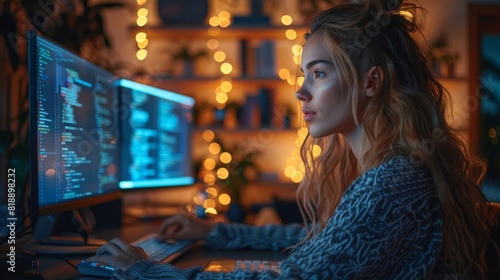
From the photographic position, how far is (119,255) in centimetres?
108

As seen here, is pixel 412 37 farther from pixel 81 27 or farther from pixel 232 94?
pixel 232 94

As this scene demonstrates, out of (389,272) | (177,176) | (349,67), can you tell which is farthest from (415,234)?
(177,176)

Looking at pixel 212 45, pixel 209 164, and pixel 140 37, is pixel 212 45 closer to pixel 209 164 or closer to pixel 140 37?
pixel 140 37

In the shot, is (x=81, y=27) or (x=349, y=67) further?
(x=81, y=27)

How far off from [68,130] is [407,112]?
72 centimetres

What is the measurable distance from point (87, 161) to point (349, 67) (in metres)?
0.68

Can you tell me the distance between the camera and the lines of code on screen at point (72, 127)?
1.15 m

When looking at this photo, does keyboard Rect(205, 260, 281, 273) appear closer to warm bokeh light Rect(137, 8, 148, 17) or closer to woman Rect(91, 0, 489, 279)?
woman Rect(91, 0, 489, 279)

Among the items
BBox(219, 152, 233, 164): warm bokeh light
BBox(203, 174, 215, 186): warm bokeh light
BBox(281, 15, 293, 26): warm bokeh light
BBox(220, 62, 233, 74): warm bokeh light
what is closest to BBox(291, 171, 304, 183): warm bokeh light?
BBox(219, 152, 233, 164): warm bokeh light

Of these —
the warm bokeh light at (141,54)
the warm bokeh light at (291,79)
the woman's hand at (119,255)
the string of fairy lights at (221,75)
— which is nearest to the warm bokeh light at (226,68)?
the string of fairy lights at (221,75)

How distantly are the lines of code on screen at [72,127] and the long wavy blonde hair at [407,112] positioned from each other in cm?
55

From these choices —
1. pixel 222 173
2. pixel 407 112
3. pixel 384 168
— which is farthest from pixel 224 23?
pixel 384 168

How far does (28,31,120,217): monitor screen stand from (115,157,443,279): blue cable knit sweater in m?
0.29

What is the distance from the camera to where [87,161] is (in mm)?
1394
